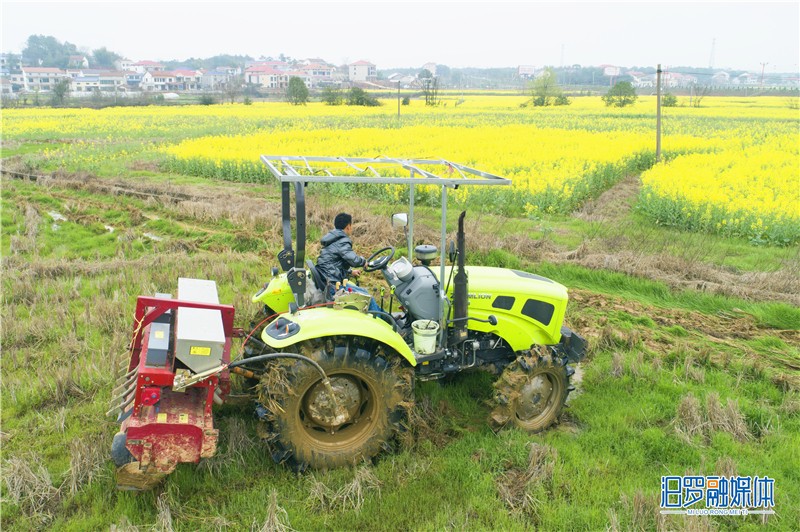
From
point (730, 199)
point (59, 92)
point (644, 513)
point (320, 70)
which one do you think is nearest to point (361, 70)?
point (320, 70)

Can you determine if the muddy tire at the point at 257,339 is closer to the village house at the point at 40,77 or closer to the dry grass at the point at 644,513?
the dry grass at the point at 644,513

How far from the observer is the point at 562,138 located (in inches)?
957

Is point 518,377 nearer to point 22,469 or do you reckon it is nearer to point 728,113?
point 22,469

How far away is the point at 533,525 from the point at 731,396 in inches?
114

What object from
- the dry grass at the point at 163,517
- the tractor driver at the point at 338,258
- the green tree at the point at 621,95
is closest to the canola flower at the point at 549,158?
the tractor driver at the point at 338,258

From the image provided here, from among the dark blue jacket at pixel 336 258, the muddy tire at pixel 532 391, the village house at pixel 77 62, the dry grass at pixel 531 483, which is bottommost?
the dry grass at pixel 531 483

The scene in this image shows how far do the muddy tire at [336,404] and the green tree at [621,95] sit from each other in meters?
61.0

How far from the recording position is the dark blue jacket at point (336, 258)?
4930mm

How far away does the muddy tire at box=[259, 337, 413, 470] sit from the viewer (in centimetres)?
431

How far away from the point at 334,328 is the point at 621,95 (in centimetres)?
6132

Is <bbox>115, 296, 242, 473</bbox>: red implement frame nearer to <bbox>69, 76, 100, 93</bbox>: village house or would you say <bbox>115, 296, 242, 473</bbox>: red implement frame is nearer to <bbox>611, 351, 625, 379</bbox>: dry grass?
<bbox>611, 351, 625, 379</bbox>: dry grass

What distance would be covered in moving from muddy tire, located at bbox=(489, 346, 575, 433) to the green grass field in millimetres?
161

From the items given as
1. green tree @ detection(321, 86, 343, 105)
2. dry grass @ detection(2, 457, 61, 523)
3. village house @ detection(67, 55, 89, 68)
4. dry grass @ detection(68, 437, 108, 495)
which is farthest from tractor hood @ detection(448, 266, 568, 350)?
village house @ detection(67, 55, 89, 68)

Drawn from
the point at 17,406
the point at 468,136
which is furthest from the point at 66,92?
the point at 17,406
